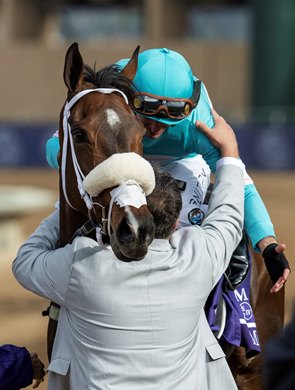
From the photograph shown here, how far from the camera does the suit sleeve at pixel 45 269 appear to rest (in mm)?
3002

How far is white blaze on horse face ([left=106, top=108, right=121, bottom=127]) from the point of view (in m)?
3.15

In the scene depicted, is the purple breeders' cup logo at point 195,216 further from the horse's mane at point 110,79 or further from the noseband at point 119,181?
the noseband at point 119,181

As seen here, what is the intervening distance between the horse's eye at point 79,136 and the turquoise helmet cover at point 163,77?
0.52m

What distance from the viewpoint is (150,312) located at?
290cm

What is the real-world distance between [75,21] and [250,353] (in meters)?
37.4

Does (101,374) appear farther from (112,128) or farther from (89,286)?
(112,128)

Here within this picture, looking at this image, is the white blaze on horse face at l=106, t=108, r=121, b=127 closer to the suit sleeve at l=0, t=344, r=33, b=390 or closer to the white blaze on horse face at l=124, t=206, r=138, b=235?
the white blaze on horse face at l=124, t=206, r=138, b=235

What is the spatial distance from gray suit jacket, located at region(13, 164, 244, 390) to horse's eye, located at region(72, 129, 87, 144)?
38 centimetres

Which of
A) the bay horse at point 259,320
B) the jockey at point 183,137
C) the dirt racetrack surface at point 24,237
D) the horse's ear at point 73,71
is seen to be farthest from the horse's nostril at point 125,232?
the dirt racetrack surface at point 24,237

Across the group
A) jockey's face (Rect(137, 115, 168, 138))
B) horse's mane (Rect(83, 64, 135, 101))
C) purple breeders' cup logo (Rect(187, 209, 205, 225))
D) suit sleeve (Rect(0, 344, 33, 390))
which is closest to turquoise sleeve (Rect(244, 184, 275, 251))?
purple breeders' cup logo (Rect(187, 209, 205, 225))

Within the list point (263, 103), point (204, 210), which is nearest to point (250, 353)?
point (204, 210)

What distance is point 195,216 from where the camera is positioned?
3.89 meters

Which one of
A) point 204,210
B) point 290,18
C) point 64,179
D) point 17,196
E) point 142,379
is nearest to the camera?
point 142,379

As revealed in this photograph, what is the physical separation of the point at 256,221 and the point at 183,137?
1.60 ft
